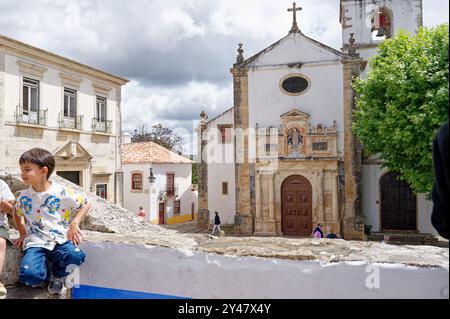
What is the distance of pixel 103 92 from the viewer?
16547mm

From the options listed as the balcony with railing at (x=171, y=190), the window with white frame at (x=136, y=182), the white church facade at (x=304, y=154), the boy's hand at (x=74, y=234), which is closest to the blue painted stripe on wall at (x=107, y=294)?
the boy's hand at (x=74, y=234)

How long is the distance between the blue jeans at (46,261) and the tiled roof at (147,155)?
65.4 ft

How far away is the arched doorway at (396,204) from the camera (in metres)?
16.7

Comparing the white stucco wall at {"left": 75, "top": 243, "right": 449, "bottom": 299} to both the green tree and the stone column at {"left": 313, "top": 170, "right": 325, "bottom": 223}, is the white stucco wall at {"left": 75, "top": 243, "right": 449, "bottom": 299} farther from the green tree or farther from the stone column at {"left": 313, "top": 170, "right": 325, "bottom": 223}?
the stone column at {"left": 313, "top": 170, "right": 325, "bottom": 223}

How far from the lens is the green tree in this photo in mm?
10859

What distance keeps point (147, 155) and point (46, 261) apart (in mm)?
20836

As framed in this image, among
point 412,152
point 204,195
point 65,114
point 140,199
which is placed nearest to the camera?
point 412,152

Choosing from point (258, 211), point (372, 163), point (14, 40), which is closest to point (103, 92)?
point (14, 40)

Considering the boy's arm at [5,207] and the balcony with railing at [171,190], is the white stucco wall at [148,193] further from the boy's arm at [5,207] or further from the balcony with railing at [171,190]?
the boy's arm at [5,207]

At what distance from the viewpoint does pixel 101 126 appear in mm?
16469

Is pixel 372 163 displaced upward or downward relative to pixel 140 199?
upward

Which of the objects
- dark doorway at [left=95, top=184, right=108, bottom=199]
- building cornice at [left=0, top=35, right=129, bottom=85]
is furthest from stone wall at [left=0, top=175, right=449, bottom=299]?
dark doorway at [left=95, top=184, right=108, bottom=199]

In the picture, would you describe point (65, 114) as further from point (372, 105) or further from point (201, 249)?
point (201, 249)
